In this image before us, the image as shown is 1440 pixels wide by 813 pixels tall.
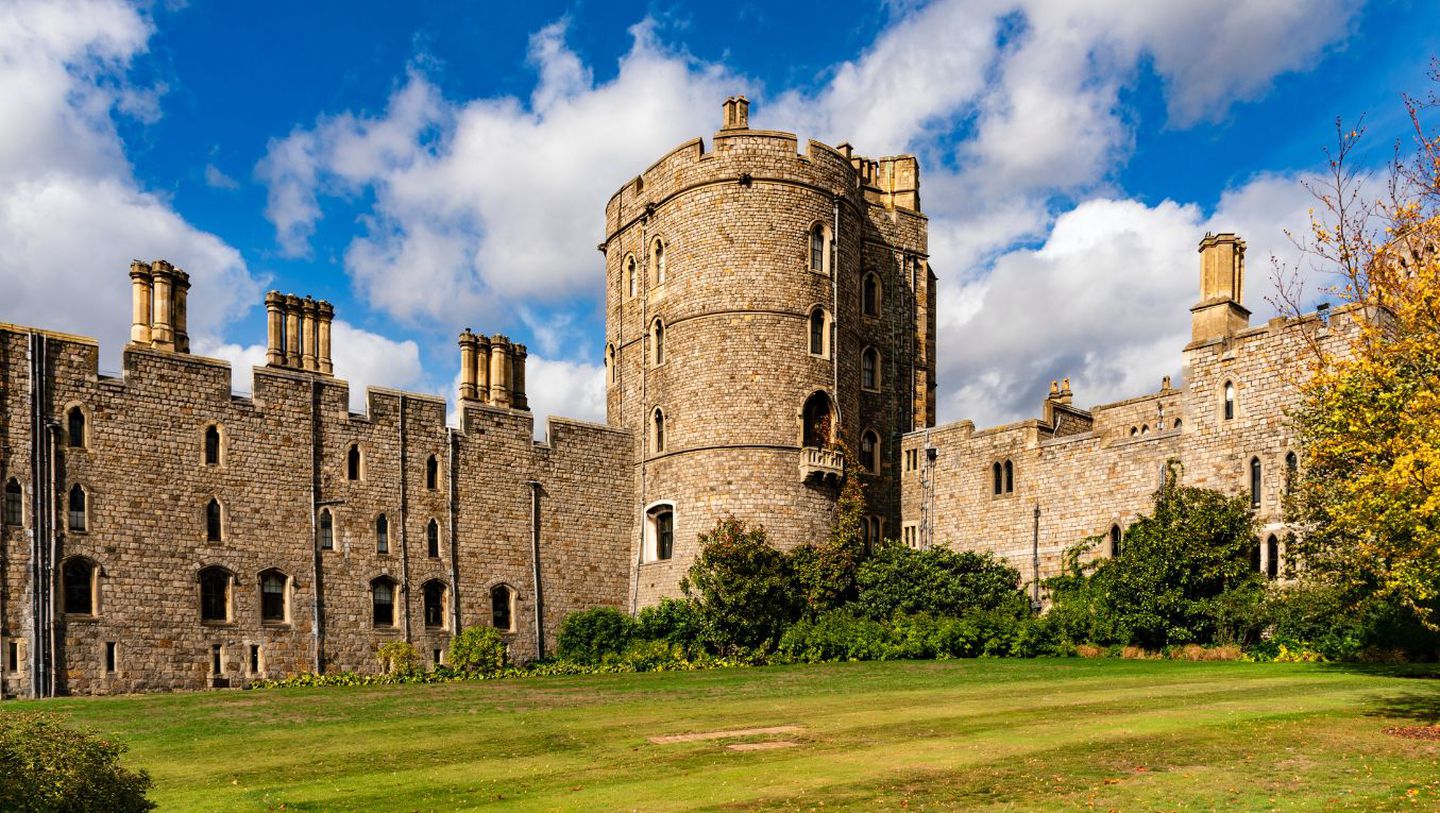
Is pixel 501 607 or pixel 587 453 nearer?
pixel 501 607

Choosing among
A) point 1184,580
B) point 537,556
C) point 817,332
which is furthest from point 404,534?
point 1184,580

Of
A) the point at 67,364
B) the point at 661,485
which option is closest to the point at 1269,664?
the point at 661,485

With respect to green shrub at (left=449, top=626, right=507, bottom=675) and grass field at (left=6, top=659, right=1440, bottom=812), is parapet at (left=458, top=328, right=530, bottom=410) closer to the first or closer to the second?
green shrub at (left=449, top=626, right=507, bottom=675)

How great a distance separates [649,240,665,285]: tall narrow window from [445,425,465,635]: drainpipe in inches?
333

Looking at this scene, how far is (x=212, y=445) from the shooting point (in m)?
29.9

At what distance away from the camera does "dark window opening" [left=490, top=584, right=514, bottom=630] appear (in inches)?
1342

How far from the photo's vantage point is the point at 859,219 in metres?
38.8

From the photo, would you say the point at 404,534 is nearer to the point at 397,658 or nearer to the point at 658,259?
the point at 397,658

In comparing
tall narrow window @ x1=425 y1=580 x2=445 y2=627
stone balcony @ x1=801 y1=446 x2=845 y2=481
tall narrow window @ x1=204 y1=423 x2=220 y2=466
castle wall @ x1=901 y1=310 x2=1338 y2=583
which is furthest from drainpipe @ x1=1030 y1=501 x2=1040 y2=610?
tall narrow window @ x1=204 y1=423 x2=220 y2=466

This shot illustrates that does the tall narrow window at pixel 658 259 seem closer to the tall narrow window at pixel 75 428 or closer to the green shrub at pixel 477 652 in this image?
the green shrub at pixel 477 652

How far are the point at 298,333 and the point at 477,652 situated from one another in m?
11.0

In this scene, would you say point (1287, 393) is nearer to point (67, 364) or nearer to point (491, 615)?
point (491, 615)

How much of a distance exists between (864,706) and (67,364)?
810 inches

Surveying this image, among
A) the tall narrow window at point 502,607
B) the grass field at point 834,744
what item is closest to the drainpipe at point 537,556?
the tall narrow window at point 502,607
